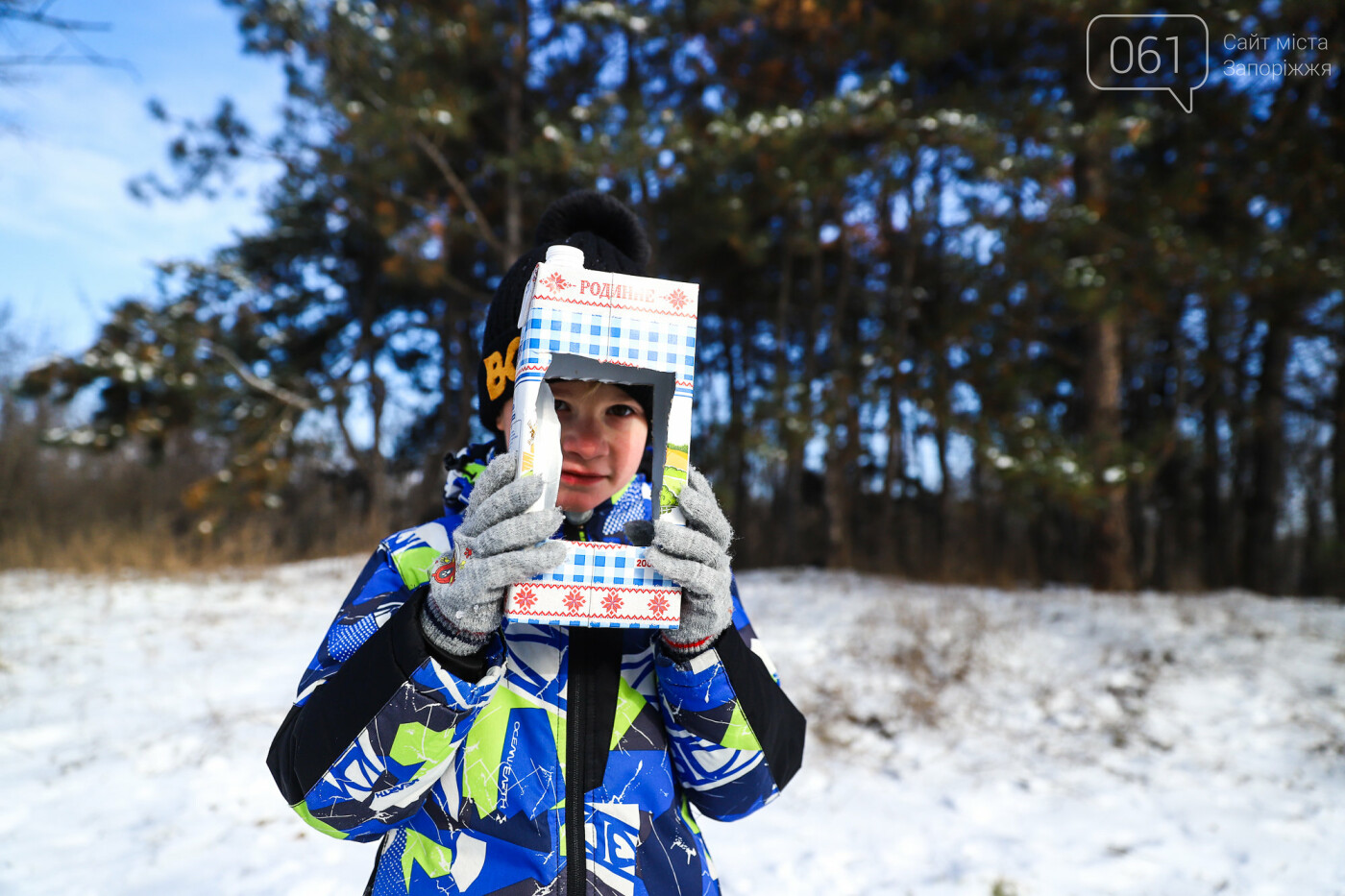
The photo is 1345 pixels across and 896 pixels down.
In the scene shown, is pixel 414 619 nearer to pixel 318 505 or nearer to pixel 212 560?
pixel 212 560

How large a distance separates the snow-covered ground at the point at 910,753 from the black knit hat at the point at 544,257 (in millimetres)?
2194

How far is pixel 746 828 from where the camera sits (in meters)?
3.06

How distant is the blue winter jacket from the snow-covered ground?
1727 mm

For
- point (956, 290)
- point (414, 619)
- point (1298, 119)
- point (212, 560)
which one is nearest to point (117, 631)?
point (212, 560)

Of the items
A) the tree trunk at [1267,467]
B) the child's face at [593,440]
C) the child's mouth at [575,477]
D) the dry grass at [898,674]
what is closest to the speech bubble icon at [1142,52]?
the tree trunk at [1267,467]

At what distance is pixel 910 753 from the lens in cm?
383

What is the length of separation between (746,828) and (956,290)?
8623mm

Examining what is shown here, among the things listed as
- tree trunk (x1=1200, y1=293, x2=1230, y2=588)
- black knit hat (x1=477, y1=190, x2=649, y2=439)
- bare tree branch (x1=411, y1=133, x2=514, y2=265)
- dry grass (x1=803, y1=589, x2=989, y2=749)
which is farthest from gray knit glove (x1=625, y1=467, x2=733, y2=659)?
tree trunk (x1=1200, y1=293, x2=1230, y2=588)

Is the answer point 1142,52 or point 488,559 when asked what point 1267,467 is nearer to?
point 1142,52

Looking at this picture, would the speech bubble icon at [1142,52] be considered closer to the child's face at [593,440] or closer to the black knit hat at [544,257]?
the black knit hat at [544,257]

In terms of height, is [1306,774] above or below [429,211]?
below

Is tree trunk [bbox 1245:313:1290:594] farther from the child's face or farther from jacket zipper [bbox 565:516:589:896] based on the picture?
jacket zipper [bbox 565:516:589:896]

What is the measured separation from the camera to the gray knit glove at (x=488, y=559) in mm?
984

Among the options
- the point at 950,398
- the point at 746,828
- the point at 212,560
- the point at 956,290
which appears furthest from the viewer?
the point at 956,290
